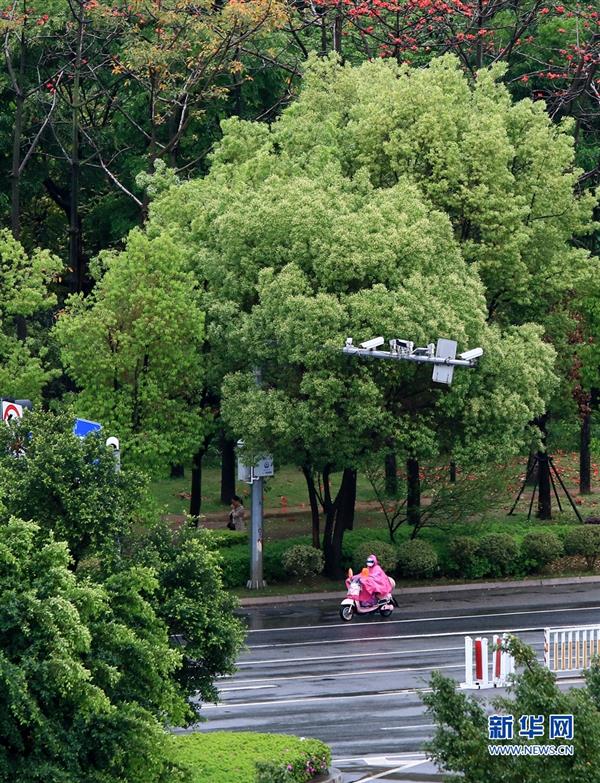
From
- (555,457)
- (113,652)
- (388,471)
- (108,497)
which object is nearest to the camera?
(113,652)

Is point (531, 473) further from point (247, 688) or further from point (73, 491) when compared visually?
point (73, 491)

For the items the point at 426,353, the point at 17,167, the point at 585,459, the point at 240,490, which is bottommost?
the point at 240,490

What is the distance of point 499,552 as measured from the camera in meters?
37.6

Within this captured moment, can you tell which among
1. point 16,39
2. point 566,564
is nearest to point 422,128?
point 566,564

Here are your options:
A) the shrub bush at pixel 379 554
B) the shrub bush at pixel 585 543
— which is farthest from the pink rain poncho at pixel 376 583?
the shrub bush at pixel 585 543

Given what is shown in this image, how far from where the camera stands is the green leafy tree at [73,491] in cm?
1822

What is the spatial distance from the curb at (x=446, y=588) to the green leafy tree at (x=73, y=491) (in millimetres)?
17258

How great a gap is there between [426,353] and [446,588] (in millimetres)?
6468

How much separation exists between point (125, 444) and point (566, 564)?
1132cm

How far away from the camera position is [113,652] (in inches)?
671

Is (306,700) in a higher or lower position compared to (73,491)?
lower

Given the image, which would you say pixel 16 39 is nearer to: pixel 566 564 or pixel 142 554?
pixel 566 564

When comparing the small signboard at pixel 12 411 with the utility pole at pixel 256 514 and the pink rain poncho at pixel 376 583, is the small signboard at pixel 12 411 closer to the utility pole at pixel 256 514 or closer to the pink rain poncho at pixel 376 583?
the pink rain poncho at pixel 376 583

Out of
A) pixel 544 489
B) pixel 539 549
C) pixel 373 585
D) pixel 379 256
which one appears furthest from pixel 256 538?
pixel 544 489
